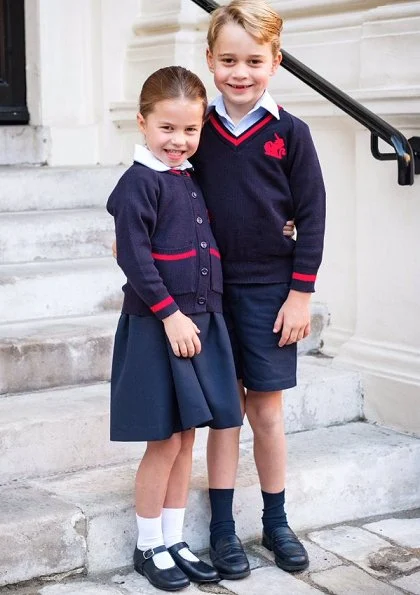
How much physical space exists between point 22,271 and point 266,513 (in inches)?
55.0

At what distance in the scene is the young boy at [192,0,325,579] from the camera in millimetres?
3037

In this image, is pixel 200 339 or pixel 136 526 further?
pixel 136 526

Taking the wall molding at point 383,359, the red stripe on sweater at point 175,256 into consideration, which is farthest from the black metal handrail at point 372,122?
the red stripe on sweater at point 175,256

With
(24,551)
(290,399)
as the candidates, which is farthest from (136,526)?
(290,399)

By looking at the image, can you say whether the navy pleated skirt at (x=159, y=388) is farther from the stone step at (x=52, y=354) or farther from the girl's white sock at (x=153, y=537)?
the stone step at (x=52, y=354)

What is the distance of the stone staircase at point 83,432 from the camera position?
3.21 m

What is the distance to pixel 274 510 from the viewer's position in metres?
3.35

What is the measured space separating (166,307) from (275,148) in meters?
0.52

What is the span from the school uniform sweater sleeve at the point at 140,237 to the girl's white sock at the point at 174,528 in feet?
1.88

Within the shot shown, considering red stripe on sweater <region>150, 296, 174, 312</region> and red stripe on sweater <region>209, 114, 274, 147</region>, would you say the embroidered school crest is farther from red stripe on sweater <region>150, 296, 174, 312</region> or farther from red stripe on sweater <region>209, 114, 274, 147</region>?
red stripe on sweater <region>150, 296, 174, 312</region>

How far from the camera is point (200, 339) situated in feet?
10.00

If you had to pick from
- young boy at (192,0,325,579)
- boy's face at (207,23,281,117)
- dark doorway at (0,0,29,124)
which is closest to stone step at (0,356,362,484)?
young boy at (192,0,325,579)

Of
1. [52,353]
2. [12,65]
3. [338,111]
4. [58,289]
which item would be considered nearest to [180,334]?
[52,353]

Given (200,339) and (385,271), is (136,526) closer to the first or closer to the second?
(200,339)
